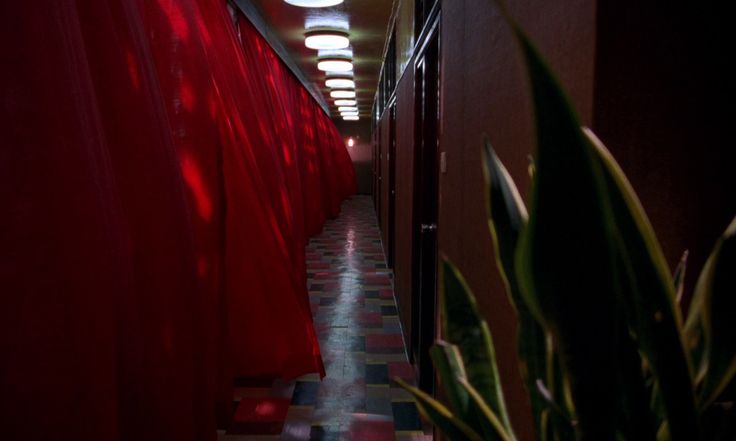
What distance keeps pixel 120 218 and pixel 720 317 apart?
122 cm

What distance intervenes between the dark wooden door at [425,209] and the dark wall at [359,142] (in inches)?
625

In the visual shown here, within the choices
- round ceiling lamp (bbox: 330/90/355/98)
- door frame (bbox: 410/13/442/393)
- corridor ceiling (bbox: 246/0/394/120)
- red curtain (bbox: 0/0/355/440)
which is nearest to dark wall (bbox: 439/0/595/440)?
door frame (bbox: 410/13/442/393)

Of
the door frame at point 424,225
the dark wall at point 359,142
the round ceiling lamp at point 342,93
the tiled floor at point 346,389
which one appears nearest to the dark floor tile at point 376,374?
the tiled floor at point 346,389

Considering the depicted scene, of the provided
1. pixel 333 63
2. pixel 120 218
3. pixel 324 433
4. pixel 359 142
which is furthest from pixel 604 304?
pixel 359 142

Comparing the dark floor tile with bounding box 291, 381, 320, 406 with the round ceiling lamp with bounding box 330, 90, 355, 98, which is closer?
the dark floor tile with bounding box 291, 381, 320, 406

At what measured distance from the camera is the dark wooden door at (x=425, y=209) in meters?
2.68

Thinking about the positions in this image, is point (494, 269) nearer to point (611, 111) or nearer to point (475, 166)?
point (475, 166)

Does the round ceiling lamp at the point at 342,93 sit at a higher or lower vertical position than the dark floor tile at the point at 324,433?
higher

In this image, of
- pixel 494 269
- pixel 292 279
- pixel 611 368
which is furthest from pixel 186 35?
pixel 611 368

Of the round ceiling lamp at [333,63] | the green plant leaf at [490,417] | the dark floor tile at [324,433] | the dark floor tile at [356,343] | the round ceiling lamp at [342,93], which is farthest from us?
the round ceiling lamp at [342,93]

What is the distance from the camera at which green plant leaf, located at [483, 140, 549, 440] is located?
0.56 m

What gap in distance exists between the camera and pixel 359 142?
18.9 metres

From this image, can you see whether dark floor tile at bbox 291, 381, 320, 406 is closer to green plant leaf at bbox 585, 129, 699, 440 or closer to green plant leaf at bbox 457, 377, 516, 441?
green plant leaf at bbox 457, 377, 516, 441

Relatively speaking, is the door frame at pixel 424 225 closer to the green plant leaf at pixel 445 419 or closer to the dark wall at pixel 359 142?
the green plant leaf at pixel 445 419
